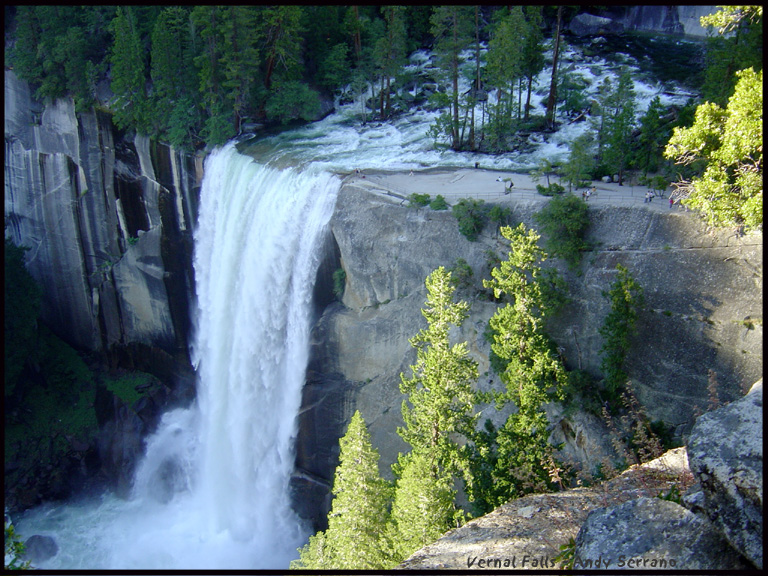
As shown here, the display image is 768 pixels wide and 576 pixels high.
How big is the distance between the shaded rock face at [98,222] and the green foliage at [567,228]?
1801cm

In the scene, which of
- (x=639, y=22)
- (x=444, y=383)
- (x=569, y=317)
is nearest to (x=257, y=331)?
(x=444, y=383)

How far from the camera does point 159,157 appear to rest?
29.3 meters

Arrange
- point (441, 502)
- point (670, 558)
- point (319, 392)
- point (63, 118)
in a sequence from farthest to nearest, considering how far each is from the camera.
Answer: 1. point (63, 118)
2. point (319, 392)
3. point (441, 502)
4. point (670, 558)

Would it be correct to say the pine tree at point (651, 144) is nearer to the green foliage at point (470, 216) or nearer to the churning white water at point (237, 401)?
the green foliage at point (470, 216)

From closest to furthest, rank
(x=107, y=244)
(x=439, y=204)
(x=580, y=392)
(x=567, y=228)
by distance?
(x=580, y=392)
(x=567, y=228)
(x=439, y=204)
(x=107, y=244)

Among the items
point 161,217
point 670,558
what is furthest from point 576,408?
point 161,217

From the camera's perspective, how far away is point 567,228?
16.5m

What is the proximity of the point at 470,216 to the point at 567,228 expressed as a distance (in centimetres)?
303

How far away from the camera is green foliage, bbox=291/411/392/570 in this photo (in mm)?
14094

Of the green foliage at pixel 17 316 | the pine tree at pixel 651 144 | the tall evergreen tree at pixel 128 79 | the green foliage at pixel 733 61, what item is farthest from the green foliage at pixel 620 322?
the green foliage at pixel 17 316

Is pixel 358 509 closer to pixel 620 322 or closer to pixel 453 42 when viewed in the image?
pixel 620 322

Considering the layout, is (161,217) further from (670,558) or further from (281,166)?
(670,558)

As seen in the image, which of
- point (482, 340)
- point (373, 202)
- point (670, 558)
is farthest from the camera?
point (373, 202)

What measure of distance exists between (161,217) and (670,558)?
89.5 ft
